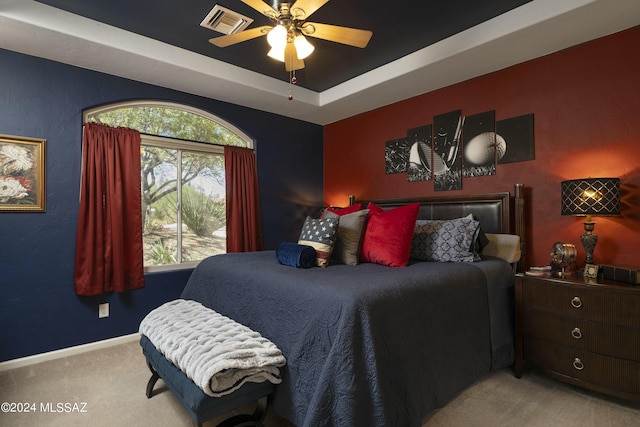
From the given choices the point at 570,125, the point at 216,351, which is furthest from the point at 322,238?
the point at 570,125

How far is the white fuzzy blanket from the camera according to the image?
1480 mm

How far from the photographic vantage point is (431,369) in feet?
5.80

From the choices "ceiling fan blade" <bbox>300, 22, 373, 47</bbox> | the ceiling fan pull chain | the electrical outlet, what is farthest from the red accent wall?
the electrical outlet

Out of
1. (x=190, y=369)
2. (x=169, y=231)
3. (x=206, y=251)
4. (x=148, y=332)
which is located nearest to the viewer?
(x=190, y=369)

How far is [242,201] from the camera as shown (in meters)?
4.00

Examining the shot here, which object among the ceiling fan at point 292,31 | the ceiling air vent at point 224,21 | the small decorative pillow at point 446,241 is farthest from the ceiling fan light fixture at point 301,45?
the small decorative pillow at point 446,241

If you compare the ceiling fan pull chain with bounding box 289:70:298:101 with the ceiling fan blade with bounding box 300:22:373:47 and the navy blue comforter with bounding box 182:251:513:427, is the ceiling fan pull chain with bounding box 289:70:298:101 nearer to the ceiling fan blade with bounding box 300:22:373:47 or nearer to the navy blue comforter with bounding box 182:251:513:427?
the ceiling fan blade with bounding box 300:22:373:47

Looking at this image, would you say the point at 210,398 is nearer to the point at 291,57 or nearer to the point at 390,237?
the point at 390,237

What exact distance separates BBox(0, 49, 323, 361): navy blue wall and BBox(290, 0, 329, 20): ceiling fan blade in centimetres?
213

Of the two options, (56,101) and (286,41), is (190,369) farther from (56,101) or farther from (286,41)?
(56,101)

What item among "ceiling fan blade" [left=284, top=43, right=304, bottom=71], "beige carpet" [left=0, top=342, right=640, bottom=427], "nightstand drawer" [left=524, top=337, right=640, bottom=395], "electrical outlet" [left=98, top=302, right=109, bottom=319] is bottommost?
"beige carpet" [left=0, top=342, right=640, bottom=427]

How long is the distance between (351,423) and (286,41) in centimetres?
221

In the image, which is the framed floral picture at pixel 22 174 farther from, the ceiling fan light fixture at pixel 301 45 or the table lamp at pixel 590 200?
the table lamp at pixel 590 200

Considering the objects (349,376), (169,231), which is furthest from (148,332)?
(169,231)
